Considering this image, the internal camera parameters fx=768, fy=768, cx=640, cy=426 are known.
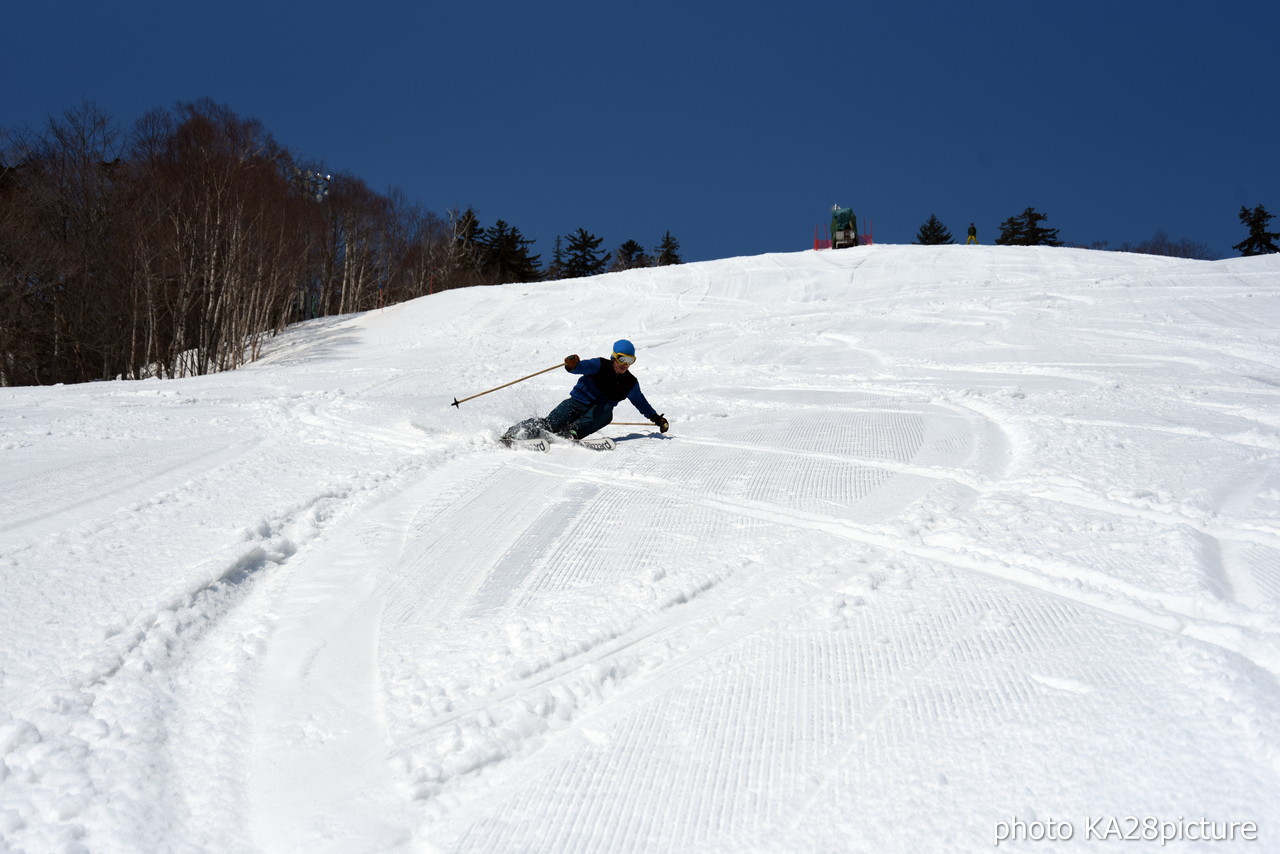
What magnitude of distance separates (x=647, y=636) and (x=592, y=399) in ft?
13.9

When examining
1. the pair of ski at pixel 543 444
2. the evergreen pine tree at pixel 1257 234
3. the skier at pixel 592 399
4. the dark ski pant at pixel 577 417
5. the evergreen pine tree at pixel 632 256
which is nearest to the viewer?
the pair of ski at pixel 543 444

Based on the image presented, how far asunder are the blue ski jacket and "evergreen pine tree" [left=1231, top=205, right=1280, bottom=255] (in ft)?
178

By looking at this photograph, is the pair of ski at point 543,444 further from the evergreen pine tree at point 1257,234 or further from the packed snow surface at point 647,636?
the evergreen pine tree at point 1257,234

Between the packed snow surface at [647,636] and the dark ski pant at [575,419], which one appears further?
the dark ski pant at [575,419]

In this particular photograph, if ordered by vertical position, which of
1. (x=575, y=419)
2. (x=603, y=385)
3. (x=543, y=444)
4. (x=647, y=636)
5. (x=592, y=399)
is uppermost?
(x=603, y=385)

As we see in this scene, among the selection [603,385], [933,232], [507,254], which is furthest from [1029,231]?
[603,385]

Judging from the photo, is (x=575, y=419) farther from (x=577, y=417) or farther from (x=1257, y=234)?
(x=1257, y=234)

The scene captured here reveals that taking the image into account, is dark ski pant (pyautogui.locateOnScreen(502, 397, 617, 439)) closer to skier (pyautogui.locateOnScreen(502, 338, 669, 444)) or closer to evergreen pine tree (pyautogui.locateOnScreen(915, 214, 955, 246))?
skier (pyautogui.locateOnScreen(502, 338, 669, 444))

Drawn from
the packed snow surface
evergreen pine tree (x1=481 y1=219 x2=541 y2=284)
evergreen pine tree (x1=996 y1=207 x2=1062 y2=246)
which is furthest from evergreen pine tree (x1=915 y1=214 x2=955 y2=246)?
the packed snow surface

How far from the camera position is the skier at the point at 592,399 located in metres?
7.01

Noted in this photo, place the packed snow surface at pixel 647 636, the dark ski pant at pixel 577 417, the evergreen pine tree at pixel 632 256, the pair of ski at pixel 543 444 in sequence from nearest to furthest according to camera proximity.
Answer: the packed snow surface at pixel 647 636 → the pair of ski at pixel 543 444 → the dark ski pant at pixel 577 417 → the evergreen pine tree at pixel 632 256

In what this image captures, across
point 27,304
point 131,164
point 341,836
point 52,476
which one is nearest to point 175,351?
point 27,304

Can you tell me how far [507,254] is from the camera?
55281mm

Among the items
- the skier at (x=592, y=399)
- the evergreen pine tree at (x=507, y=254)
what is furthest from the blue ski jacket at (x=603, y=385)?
the evergreen pine tree at (x=507, y=254)
